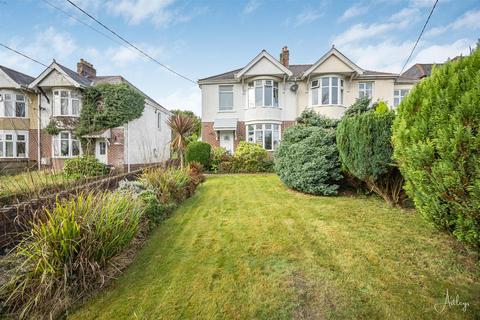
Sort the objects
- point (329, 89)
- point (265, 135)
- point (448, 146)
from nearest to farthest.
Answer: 1. point (448, 146)
2. point (329, 89)
3. point (265, 135)

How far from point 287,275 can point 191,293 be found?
128 cm

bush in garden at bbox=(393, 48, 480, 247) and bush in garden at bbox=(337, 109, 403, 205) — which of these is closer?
bush in garden at bbox=(393, 48, 480, 247)

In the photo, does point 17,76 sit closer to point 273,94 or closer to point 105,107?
point 105,107

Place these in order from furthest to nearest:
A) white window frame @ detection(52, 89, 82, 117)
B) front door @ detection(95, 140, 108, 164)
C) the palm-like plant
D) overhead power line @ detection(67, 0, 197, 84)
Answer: front door @ detection(95, 140, 108, 164) < white window frame @ detection(52, 89, 82, 117) < the palm-like plant < overhead power line @ detection(67, 0, 197, 84)

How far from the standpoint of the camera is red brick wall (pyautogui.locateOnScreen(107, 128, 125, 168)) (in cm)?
1733

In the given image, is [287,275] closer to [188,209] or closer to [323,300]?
[323,300]

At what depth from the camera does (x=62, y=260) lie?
2.68 meters

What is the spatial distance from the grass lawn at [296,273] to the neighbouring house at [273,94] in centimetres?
1247

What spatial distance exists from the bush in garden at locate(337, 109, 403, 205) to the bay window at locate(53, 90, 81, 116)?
19.6 m

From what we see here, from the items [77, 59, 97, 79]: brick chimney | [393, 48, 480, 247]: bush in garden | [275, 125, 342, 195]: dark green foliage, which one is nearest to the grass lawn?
[393, 48, 480, 247]: bush in garden

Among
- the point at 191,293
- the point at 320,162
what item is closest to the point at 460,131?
the point at 191,293

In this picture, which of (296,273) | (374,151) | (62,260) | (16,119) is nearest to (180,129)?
(374,151)

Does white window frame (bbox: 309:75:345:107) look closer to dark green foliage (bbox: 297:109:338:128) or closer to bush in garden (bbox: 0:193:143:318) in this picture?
dark green foliage (bbox: 297:109:338:128)

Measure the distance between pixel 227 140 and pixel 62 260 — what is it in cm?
1534
